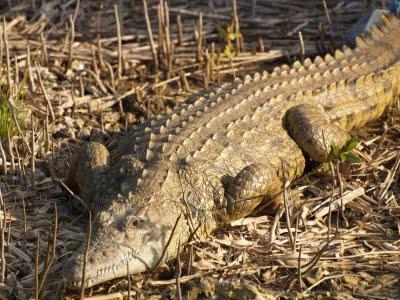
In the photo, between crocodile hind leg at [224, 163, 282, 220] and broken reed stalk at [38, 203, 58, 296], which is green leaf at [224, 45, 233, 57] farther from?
broken reed stalk at [38, 203, 58, 296]

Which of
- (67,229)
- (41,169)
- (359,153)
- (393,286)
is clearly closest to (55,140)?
(41,169)

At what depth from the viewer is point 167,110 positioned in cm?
636

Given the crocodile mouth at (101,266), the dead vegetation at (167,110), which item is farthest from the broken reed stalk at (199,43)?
the crocodile mouth at (101,266)

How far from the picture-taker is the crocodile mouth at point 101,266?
3.93 metres

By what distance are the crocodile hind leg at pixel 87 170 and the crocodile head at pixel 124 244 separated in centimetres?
50

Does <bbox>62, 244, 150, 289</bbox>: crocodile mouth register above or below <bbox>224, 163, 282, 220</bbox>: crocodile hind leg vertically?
below

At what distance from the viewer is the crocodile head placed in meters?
3.98

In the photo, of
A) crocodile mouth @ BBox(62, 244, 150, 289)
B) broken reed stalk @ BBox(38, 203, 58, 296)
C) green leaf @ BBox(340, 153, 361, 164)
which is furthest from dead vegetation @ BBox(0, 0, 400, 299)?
green leaf @ BBox(340, 153, 361, 164)

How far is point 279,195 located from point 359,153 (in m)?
0.98

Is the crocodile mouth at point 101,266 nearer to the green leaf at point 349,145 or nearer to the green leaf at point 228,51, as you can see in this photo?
the green leaf at point 349,145

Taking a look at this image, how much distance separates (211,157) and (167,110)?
1.54 meters

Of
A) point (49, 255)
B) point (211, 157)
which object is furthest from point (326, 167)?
point (49, 255)

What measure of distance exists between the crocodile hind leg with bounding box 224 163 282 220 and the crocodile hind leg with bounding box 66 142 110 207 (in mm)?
836

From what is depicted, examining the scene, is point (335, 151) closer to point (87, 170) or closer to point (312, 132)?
point (312, 132)
